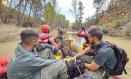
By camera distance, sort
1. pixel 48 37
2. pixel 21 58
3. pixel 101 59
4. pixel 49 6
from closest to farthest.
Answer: pixel 21 58 < pixel 101 59 < pixel 48 37 < pixel 49 6

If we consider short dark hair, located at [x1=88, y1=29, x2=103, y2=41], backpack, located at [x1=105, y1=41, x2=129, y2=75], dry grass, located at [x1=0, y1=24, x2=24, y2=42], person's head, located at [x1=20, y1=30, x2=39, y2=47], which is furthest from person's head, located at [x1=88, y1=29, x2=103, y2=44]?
dry grass, located at [x1=0, y1=24, x2=24, y2=42]

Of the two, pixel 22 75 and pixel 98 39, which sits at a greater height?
pixel 98 39

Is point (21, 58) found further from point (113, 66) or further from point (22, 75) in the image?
point (113, 66)

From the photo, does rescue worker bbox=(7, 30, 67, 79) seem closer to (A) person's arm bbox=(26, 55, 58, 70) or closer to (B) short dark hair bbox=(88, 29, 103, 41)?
(A) person's arm bbox=(26, 55, 58, 70)

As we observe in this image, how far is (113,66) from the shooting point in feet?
17.6

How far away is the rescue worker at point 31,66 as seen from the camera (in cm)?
486

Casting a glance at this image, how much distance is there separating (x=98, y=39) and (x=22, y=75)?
4.22 feet

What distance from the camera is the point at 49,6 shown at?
6047 centimetres

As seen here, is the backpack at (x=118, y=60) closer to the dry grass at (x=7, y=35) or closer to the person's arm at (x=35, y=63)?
the person's arm at (x=35, y=63)

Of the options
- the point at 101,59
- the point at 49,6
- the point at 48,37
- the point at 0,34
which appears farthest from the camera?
the point at 49,6

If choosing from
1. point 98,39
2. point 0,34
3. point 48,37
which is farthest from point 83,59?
point 0,34

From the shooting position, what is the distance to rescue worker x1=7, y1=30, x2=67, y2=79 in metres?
4.86

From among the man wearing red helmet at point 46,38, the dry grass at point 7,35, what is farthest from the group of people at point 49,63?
the dry grass at point 7,35

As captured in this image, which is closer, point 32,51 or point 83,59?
point 32,51
